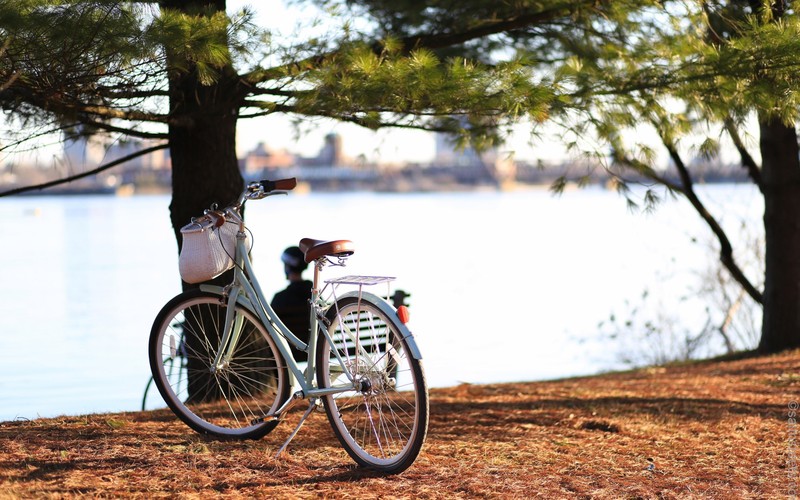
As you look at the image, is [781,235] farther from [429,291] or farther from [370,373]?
[429,291]

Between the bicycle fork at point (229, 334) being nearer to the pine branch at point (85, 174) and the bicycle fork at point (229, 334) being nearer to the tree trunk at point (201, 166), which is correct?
the tree trunk at point (201, 166)

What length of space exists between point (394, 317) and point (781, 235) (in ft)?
17.5

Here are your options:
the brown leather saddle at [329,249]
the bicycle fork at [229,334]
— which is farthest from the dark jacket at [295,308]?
the brown leather saddle at [329,249]

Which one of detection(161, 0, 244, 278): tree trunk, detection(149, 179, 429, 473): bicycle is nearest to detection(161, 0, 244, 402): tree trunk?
detection(161, 0, 244, 278): tree trunk

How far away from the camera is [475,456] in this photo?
4.21 metres

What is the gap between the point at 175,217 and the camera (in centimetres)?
569

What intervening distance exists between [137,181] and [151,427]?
36.2m

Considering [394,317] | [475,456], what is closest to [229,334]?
[394,317]

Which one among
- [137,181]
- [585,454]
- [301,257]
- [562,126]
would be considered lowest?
[585,454]

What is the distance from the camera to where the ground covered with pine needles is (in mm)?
3619

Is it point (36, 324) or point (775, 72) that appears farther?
point (36, 324)

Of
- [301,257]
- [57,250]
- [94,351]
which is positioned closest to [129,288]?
[94,351]

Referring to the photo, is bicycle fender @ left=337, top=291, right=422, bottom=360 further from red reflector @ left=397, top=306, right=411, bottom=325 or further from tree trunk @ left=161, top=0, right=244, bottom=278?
tree trunk @ left=161, top=0, right=244, bottom=278

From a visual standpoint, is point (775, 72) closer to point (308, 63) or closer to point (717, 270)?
point (308, 63)
